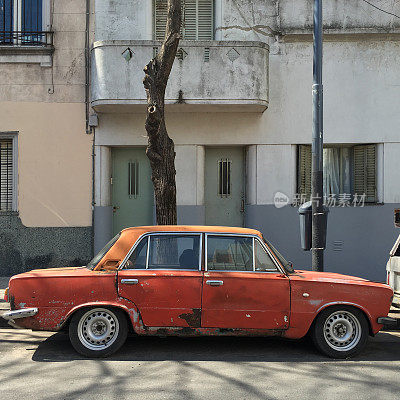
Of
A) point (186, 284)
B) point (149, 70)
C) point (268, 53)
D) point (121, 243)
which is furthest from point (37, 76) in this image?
point (186, 284)

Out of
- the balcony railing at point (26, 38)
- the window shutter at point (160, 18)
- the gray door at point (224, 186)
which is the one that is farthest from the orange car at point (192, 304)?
the balcony railing at point (26, 38)

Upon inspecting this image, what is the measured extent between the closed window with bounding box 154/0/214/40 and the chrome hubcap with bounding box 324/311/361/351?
7.95 meters

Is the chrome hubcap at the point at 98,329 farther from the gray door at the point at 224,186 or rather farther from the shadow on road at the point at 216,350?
the gray door at the point at 224,186

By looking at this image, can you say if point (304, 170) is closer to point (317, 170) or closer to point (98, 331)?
point (317, 170)

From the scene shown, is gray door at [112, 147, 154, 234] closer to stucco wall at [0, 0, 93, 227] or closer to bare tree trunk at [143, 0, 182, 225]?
stucco wall at [0, 0, 93, 227]

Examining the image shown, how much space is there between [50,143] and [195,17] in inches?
175

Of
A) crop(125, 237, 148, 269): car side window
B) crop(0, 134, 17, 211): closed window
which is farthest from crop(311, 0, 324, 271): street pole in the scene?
crop(0, 134, 17, 211): closed window

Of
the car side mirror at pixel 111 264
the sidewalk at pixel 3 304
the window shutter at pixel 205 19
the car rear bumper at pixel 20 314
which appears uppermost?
the window shutter at pixel 205 19

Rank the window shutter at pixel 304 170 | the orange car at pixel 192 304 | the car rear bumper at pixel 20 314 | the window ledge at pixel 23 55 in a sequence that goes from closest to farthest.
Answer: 1. the car rear bumper at pixel 20 314
2. the orange car at pixel 192 304
3. the window ledge at pixel 23 55
4. the window shutter at pixel 304 170

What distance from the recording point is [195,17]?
39.9 ft

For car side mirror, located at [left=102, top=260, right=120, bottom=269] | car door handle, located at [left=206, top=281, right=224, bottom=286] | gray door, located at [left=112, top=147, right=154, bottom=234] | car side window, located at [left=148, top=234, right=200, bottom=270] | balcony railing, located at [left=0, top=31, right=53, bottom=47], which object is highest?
balcony railing, located at [left=0, top=31, right=53, bottom=47]

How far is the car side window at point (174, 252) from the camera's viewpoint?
20.6 ft

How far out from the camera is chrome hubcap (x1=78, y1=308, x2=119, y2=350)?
6.14m

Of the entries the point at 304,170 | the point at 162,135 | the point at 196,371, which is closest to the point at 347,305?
the point at 196,371
